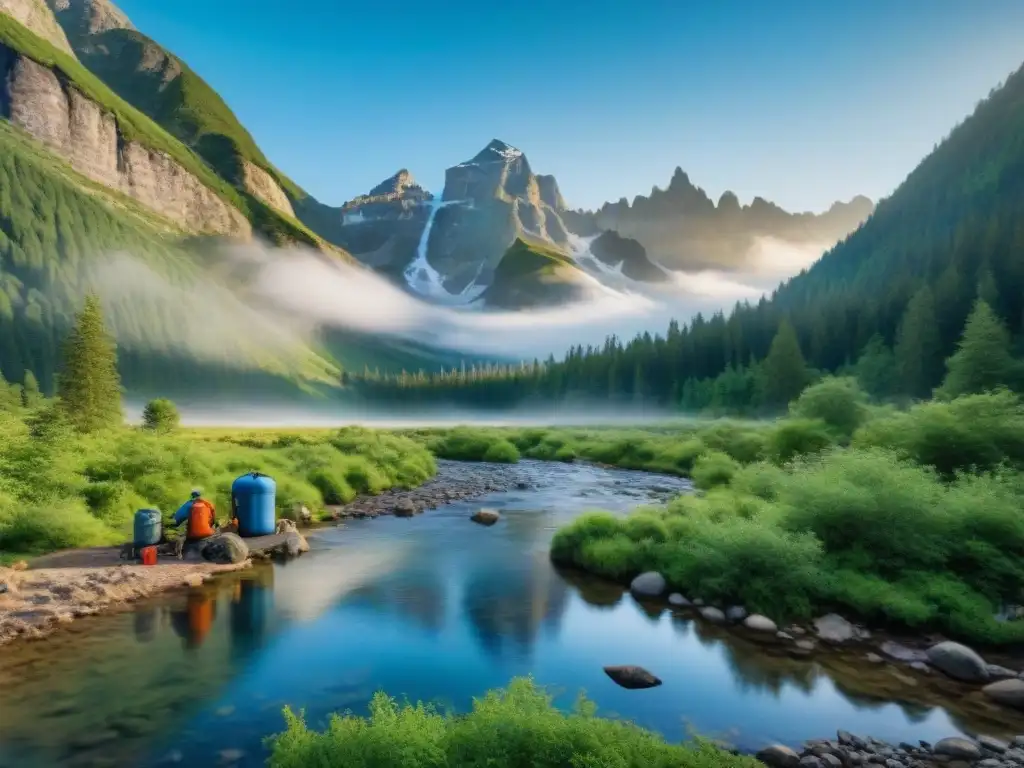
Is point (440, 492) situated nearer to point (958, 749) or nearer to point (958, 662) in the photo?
point (958, 662)

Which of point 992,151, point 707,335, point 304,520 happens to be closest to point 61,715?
point 304,520

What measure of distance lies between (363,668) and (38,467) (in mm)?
21149

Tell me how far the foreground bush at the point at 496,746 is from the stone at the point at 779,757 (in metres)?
2.31

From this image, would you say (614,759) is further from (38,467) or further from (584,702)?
(38,467)

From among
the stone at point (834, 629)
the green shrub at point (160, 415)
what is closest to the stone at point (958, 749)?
the stone at point (834, 629)

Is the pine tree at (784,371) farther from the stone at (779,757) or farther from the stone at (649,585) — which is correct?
the stone at (779,757)

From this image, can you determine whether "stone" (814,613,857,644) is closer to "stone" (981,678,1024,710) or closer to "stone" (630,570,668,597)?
"stone" (981,678,1024,710)

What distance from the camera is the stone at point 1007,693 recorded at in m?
14.9

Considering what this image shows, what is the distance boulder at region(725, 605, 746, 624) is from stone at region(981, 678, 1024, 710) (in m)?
6.61

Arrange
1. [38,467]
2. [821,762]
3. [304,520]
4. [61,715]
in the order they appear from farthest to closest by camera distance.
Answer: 1. [304,520]
2. [38,467]
3. [61,715]
4. [821,762]

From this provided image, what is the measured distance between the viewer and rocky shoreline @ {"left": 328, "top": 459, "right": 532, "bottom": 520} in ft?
136

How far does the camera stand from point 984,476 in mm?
24906

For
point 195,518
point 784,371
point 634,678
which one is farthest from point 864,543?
point 784,371

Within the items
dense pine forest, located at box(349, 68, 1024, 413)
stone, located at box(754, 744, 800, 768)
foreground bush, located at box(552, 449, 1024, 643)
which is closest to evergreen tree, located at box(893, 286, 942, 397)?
dense pine forest, located at box(349, 68, 1024, 413)
